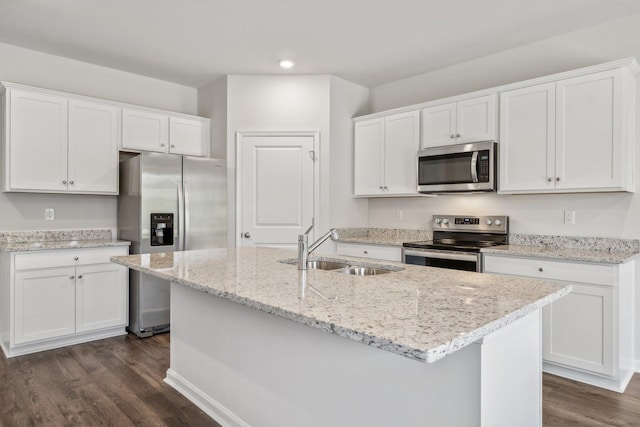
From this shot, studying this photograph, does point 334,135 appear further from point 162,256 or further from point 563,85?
point 162,256

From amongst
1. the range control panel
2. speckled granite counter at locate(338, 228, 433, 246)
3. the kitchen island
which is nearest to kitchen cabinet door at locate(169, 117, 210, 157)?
speckled granite counter at locate(338, 228, 433, 246)

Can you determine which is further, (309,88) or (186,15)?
(309,88)

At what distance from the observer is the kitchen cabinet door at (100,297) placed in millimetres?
3479

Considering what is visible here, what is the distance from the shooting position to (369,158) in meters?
4.34

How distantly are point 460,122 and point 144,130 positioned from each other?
311 cm

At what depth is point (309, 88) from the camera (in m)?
4.32

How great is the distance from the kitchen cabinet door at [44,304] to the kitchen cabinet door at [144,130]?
137cm

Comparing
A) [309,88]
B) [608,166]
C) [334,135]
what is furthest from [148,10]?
[608,166]

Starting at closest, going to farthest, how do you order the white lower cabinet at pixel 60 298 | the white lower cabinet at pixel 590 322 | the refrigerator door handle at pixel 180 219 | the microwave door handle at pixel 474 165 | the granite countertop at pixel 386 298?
the granite countertop at pixel 386 298 < the white lower cabinet at pixel 590 322 < the white lower cabinet at pixel 60 298 < the microwave door handle at pixel 474 165 < the refrigerator door handle at pixel 180 219

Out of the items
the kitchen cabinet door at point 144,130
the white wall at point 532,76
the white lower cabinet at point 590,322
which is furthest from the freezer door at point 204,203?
the white lower cabinet at point 590,322

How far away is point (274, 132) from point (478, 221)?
225cm

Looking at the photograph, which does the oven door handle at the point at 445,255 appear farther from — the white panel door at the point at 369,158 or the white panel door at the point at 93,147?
the white panel door at the point at 93,147

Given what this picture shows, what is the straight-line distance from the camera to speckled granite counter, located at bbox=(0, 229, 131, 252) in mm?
3299

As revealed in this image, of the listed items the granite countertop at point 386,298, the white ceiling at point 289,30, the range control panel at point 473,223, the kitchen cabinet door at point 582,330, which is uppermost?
the white ceiling at point 289,30
